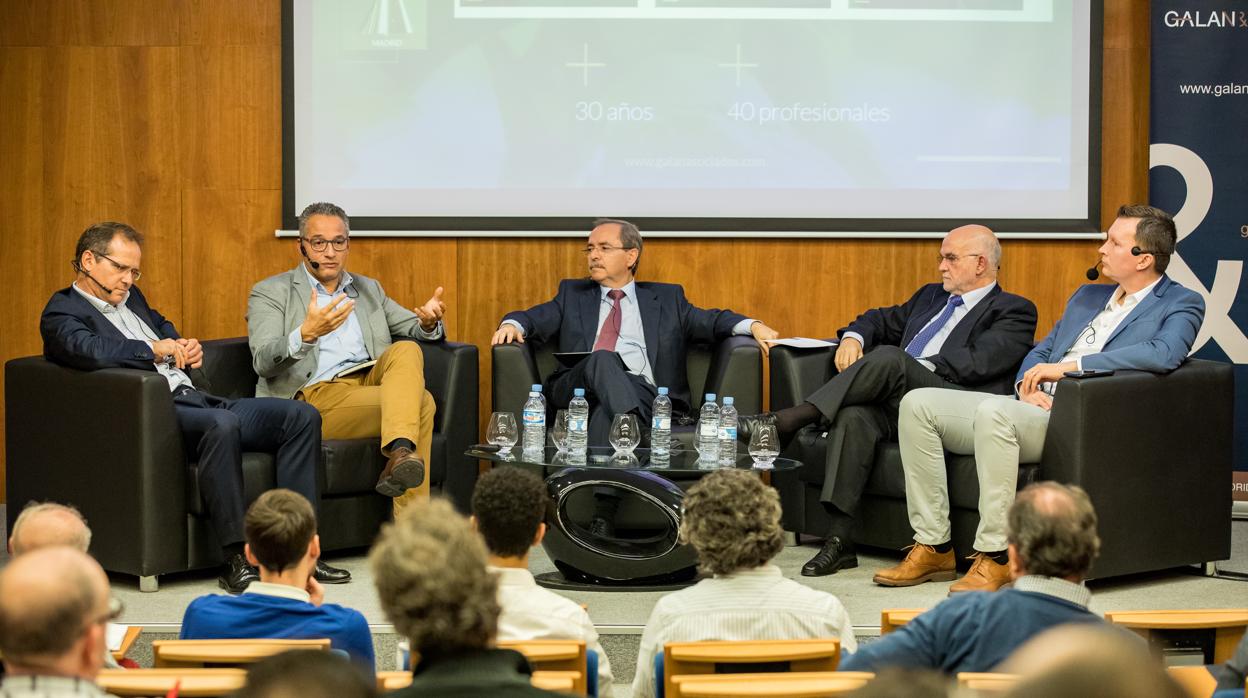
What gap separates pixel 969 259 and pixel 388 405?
217 centimetres

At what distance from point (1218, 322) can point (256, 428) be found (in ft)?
12.4

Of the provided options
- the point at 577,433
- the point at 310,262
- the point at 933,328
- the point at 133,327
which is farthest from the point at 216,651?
the point at 933,328

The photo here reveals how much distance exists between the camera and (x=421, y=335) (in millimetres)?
5258

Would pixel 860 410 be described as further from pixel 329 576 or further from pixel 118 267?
pixel 118 267

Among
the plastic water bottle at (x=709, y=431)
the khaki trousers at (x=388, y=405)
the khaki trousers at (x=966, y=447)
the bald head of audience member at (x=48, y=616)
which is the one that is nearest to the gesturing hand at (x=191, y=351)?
the khaki trousers at (x=388, y=405)

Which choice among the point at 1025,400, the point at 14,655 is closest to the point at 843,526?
the point at 1025,400

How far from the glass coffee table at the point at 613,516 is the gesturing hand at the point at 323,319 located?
0.85m

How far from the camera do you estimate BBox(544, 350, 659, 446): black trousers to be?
189 inches

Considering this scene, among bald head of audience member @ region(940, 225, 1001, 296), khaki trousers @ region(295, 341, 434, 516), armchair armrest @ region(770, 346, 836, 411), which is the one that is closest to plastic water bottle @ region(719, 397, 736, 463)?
armchair armrest @ region(770, 346, 836, 411)

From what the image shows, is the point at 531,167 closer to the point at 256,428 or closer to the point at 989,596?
the point at 256,428

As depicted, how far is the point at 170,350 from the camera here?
463 centimetres

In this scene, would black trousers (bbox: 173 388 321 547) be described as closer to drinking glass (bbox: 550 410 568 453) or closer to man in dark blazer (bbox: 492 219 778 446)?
drinking glass (bbox: 550 410 568 453)

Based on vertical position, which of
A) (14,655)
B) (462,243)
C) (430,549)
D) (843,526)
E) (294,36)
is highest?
(294,36)

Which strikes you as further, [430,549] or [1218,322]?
[1218,322]
